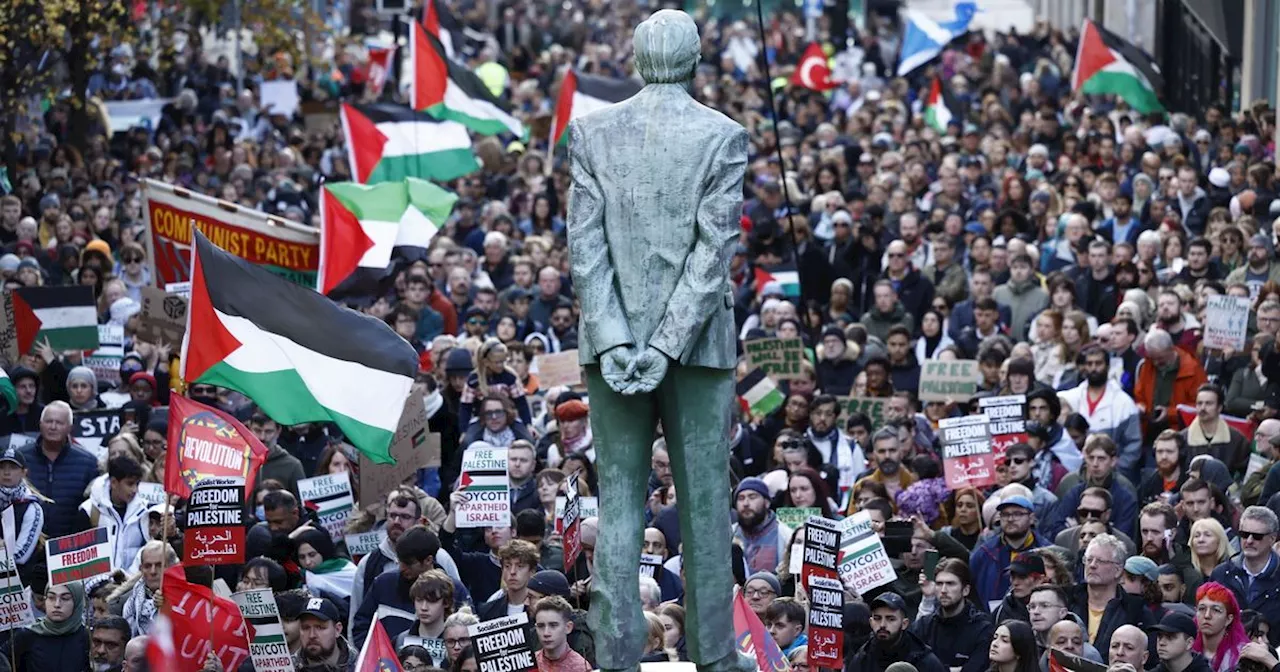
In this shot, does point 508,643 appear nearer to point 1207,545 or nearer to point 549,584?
point 549,584

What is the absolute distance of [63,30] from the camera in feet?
94.6

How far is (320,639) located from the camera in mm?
13133

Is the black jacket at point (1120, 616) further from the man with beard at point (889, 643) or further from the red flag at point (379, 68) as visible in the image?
the red flag at point (379, 68)

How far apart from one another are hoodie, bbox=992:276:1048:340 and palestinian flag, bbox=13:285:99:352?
24.3 ft

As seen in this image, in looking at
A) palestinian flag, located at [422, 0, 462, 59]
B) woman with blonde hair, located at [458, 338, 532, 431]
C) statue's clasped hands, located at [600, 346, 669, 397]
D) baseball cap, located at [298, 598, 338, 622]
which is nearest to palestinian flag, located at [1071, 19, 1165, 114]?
palestinian flag, located at [422, 0, 462, 59]

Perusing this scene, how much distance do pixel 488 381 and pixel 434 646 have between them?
5829 millimetres

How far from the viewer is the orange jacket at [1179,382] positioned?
18516 millimetres

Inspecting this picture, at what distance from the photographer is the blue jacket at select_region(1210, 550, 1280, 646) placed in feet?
45.1

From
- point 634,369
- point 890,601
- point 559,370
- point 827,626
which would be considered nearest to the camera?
point 634,369

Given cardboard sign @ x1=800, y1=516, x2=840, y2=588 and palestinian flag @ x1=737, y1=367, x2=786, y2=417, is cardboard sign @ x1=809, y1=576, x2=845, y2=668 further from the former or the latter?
palestinian flag @ x1=737, y1=367, x2=786, y2=417

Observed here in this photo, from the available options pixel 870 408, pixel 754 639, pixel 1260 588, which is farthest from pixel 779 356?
pixel 754 639

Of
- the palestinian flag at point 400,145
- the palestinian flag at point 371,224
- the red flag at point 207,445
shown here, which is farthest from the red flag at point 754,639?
the palestinian flag at point 400,145

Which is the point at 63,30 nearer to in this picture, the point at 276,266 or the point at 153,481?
the point at 276,266

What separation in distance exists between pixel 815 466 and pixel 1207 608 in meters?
4.75
